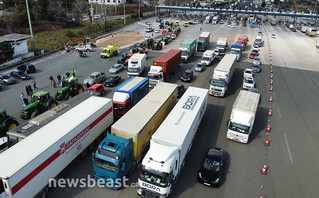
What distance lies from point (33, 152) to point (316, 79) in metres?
46.0

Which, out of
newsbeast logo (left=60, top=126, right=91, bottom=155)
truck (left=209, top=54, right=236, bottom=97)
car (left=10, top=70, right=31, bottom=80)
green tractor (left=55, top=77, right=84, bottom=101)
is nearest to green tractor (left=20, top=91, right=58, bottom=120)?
green tractor (left=55, top=77, right=84, bottom=101)

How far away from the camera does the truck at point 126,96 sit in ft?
77.2

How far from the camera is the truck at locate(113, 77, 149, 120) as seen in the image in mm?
23516

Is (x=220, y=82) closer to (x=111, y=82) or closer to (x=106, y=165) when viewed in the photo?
(x=111, y=82)

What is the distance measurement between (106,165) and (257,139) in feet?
51.0

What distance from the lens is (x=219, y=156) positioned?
708 inches

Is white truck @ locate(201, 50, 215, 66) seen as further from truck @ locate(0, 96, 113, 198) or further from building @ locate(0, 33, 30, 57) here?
building @ locate(0, 33, 30, 57)

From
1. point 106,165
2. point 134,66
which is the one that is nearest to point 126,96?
point 106,165

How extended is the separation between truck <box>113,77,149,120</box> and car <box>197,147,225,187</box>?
33.4ft

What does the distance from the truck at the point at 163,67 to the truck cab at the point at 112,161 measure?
58.1ft

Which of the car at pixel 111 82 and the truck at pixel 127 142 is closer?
the truck at pixel 127 142

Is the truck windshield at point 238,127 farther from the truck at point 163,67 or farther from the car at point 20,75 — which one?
the car at point 20,75

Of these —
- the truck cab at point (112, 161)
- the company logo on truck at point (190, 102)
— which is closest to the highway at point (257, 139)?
the truck cab at point (112, 161)

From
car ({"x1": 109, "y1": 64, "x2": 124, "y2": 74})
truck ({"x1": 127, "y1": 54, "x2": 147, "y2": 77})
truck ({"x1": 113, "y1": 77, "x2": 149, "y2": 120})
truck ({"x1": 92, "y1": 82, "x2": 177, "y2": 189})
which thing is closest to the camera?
truck ({"x1": 92, "y1": 82, "x2": 177, "y2": 189})
